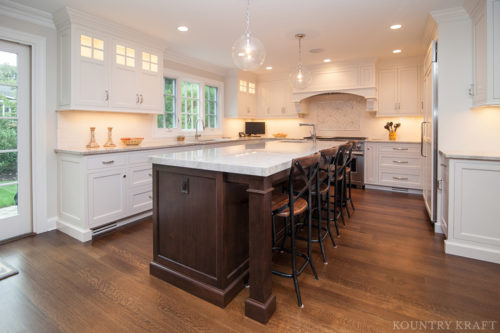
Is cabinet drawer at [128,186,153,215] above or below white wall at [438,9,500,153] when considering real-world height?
below

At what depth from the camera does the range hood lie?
5.54 m

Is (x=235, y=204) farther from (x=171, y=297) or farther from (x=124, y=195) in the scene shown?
(x=124, y=195)

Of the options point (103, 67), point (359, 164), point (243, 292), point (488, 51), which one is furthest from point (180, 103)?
point (488, 51)

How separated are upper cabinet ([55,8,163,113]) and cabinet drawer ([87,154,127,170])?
0.65 meters

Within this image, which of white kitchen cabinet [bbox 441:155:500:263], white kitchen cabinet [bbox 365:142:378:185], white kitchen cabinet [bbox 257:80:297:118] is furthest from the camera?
white kitchen cabinet [bbox 257:80:297:118]

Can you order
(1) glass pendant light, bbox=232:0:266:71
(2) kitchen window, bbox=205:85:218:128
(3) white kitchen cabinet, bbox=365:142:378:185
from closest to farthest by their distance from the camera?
(1) glass pendant light, bbox=232:0:266:71 < (3) white kitchen cabinet, bbox=365:142:378:185 < (2) kitchen window, bbox=205:85:218:128

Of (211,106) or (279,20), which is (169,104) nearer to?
(211,106)

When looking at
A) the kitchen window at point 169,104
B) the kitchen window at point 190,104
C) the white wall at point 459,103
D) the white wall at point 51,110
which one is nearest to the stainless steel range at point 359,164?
the white wall at point 459,103

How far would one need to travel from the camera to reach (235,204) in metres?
2.03

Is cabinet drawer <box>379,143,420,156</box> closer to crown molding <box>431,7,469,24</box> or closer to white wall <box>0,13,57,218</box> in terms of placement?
crown molding <box>431,7,469,24</box>

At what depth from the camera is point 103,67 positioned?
3520 millimetres

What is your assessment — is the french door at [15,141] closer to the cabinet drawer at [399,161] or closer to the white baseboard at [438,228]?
the white baseboard at [438,228]

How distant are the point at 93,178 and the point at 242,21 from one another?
8.53 feet

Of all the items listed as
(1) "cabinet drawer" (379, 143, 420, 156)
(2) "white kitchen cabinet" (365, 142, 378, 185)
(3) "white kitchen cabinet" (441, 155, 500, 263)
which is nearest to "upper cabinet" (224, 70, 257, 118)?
(2) "white kitchen cabinet" (365, 142, 378, 185)
